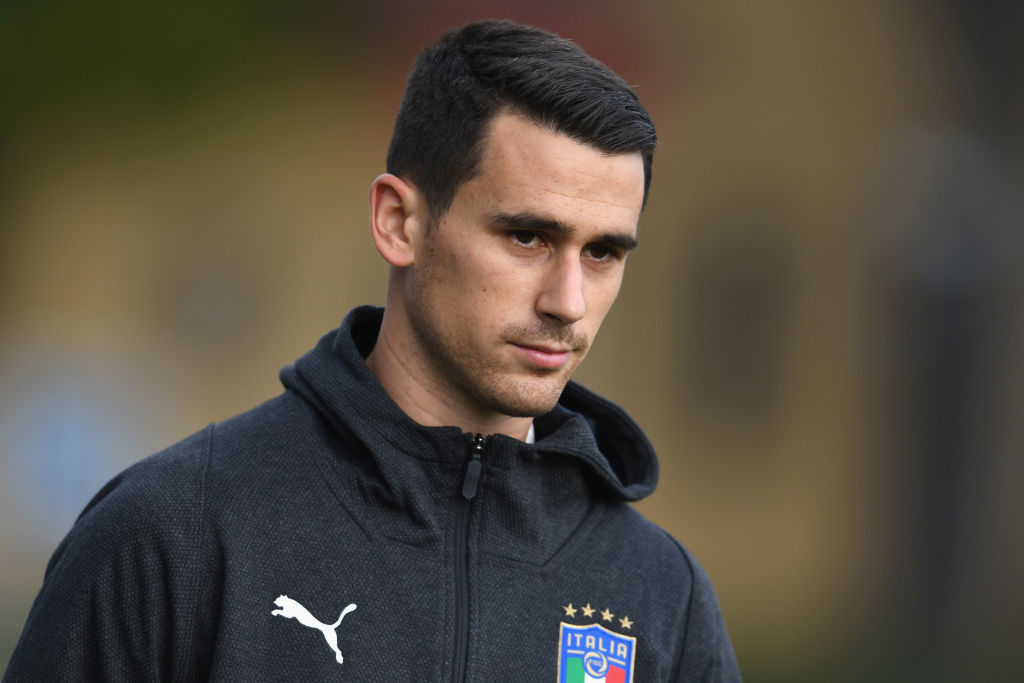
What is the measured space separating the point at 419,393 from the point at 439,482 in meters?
0.18

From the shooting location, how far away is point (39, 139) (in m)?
8.77

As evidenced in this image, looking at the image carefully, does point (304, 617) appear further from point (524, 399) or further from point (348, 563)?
point (524, 399)

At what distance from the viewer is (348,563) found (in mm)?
2299

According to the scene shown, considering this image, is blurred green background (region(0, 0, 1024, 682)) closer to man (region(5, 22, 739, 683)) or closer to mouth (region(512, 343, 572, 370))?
man (region(5, 22, 739, 683))

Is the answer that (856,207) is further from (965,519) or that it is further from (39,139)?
(39,139)

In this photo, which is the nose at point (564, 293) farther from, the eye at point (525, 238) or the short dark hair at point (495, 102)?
the short dark hair at point (495, 102)

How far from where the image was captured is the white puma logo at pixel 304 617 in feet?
7.29

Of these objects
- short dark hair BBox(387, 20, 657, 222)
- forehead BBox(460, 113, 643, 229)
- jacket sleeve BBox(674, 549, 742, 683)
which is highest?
short dark hair BBox(387, 20, 657, 222)

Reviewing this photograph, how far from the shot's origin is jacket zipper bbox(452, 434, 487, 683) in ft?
7.51

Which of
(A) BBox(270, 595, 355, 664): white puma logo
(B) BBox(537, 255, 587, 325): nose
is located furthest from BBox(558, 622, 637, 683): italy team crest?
(B) BBox(537, 255, 587, 325): nose

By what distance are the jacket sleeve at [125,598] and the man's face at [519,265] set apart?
21.8 inches

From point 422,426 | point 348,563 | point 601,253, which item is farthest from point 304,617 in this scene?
point 601,253

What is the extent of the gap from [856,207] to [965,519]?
85.4 inches

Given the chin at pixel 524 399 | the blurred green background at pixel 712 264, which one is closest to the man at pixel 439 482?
the chin at pixel 524 399
